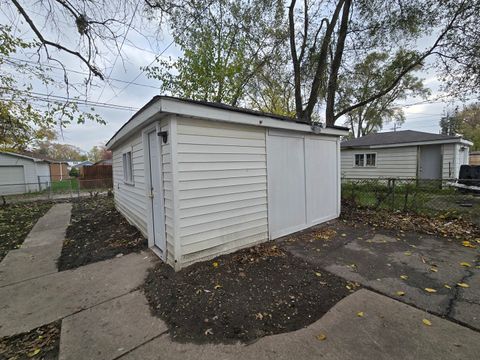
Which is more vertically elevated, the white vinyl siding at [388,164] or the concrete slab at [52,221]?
the white vinyl siding at [388,164]

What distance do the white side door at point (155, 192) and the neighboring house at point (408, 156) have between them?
12191 mm

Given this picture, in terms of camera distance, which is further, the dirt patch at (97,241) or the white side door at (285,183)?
the white side door at (285,183)

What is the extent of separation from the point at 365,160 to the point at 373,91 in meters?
3.79

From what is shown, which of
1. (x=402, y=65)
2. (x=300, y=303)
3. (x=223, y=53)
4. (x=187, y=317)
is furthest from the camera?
(x=223, y=53)

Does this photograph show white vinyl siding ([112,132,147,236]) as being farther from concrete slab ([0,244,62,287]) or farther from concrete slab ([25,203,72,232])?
concrete slab ([25,203,72,232])

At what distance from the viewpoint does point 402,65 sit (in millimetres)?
7816

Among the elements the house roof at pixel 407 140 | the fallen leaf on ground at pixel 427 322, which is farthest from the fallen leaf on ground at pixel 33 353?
the house roof at pixel 407 140

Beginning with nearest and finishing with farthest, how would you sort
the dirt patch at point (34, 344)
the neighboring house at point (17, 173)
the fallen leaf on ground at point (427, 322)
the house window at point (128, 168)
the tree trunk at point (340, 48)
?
the dirt patch at point (34, 344), the fallen leaf on ground at point (427, 322), the house window at point (128, 168), the tree trunk at point (340, 48), the neighboring house at point (17, 173)

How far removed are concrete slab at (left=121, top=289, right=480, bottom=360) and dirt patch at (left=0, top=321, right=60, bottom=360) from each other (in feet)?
2.50

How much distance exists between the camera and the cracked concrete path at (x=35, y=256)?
11.2 ft

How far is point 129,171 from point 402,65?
395 inches

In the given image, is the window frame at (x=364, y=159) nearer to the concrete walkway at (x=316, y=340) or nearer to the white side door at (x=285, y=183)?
the white side door at (x=285, y=183)

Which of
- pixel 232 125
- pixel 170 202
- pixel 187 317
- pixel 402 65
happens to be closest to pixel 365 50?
pixel 402 65

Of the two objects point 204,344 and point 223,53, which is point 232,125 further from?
point 223,53
